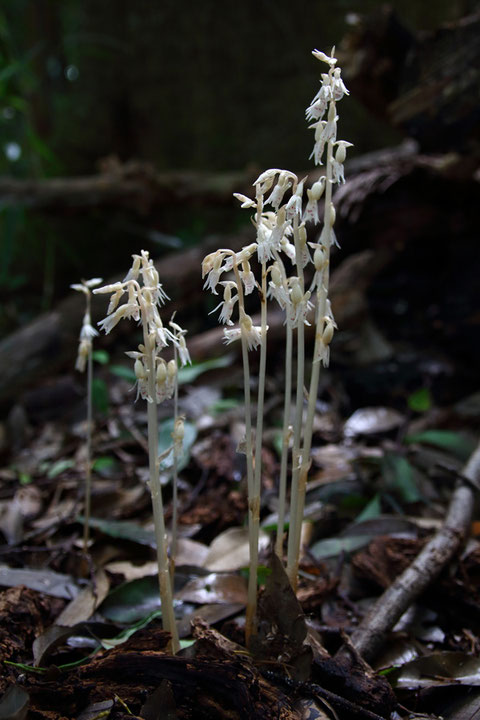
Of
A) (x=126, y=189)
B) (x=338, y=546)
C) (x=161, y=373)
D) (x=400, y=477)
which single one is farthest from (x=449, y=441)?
(x=126, y=189)

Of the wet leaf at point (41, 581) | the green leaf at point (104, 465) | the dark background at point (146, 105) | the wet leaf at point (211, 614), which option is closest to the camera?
the wet leaf at point (211, 614)

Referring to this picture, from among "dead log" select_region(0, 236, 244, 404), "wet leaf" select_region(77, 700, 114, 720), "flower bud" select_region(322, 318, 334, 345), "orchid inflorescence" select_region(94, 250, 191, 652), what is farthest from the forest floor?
"flower bud" select_region(322, 318, 334, 345)

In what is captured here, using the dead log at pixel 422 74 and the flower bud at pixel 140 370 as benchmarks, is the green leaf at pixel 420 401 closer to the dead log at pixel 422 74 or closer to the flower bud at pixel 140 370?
the dead log at pixel 422 74

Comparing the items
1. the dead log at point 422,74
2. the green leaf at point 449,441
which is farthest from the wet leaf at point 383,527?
the dead log at point 422,74

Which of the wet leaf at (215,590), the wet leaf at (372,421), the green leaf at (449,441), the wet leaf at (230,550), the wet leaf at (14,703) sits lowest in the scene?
the wet leaf at (14,703)

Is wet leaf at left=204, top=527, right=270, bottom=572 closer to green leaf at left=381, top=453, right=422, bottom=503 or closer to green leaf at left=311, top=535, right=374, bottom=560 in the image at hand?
green leaf at left=311, top=535, right=374, bottom=560

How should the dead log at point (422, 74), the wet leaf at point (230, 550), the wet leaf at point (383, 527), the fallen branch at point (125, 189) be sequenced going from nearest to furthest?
1. the wet leaf at point (230, 550)
2. the wet leaf at point (383, 527)
3. the dead log at point (422, 74)
4. the fallen branch at point (125, 189)

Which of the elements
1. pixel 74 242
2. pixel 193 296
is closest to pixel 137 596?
pixel 193 296

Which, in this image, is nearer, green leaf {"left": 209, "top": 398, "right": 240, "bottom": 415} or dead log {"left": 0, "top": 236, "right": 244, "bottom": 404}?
green leaf {"left": 209, "top": 398, "right": 240, "bottom": 415}
